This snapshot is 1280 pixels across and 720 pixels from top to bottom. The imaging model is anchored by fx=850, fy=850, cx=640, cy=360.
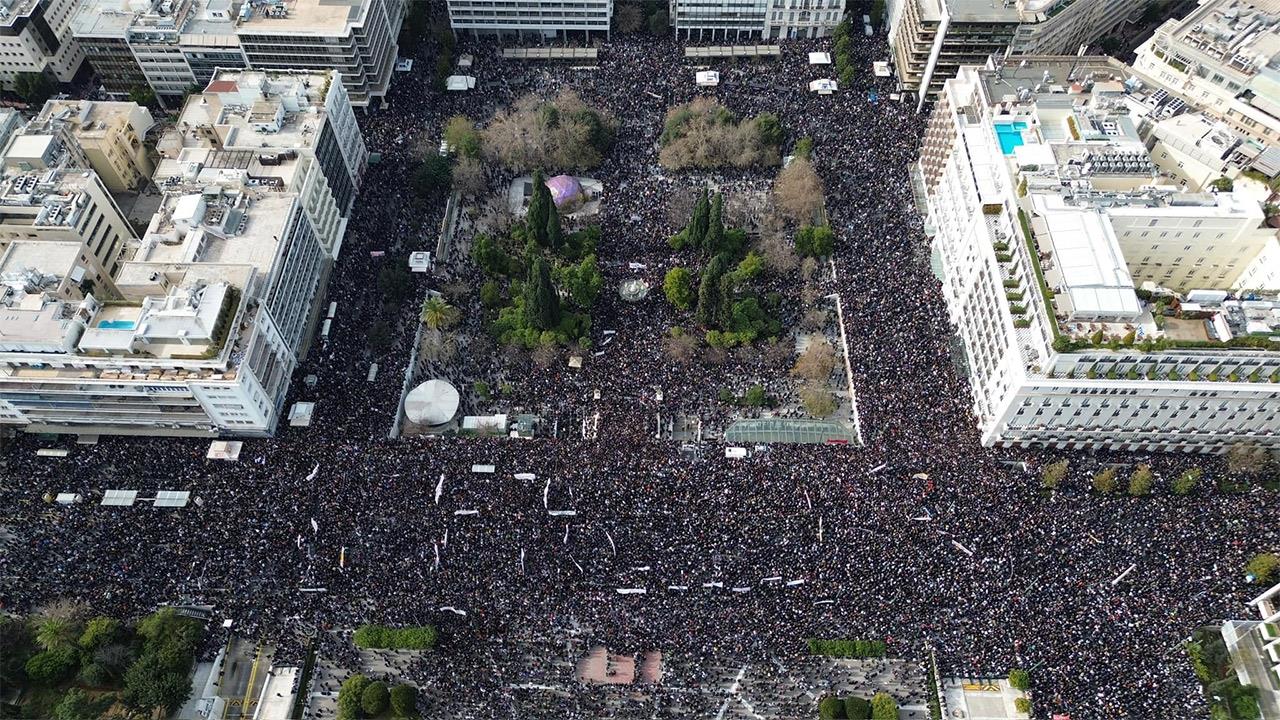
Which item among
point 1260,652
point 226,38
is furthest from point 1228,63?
point 226,38

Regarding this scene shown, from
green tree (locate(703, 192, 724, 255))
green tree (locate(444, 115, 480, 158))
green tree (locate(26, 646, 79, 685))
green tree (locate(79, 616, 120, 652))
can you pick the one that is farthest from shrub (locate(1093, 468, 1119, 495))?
green tree (locate(26, 646, 79, 685))

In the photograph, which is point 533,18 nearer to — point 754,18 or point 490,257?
point 754,18

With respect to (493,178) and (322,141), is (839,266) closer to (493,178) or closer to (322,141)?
(493,178)

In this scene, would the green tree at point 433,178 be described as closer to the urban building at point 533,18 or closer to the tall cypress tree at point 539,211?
the tall cypress tree at point 539,211

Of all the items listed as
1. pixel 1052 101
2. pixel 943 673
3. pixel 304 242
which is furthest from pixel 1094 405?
pixel 304 242

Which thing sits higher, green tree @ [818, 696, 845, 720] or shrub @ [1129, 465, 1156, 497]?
shrub @ [1129, 465, 1156, 497]

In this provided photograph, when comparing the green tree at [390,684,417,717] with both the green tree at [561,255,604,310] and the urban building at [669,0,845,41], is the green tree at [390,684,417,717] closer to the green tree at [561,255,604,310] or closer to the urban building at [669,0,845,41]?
the green tree at [561,255,604,310]
